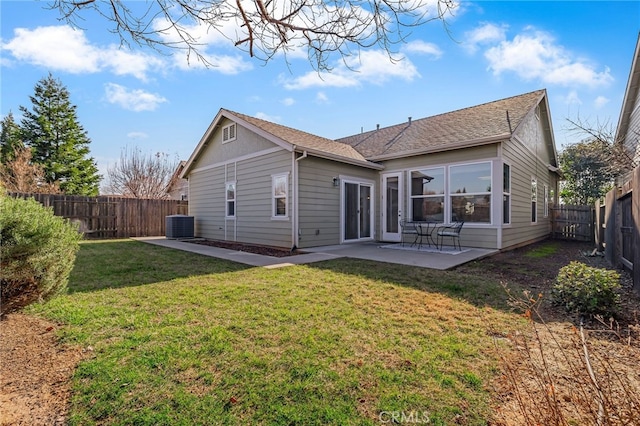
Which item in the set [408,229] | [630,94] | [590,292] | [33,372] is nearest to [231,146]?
[408,229]

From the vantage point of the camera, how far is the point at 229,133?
1167 centimetres

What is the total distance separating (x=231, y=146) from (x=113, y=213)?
6.50 metres

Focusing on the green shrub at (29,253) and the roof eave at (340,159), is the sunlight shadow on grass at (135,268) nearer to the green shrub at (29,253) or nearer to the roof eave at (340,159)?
the green shrub at (29,253)

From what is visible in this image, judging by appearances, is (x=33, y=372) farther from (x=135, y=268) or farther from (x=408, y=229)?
(x=408, y=229)

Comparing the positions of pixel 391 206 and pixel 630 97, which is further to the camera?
pixel 630 97

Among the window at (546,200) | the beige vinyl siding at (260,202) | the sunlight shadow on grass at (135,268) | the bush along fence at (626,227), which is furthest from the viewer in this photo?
the window at (546,200)

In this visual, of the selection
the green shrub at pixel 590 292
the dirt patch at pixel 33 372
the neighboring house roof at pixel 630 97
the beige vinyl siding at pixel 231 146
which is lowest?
the dirt patch at pixel 33 372

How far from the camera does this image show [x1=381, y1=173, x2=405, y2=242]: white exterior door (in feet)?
33.6

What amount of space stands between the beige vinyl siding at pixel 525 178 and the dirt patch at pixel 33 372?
9.33 metres

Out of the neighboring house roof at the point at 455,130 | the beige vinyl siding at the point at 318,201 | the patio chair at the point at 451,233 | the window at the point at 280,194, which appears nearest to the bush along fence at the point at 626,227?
the neighboring house roof at the point at 455,130

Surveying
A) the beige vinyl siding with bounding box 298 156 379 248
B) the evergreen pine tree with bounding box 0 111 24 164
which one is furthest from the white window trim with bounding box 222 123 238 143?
the evergreen pine tree with bounding box 0 111 24 164

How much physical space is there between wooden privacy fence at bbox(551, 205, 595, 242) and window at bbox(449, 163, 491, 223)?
7226 millimetres

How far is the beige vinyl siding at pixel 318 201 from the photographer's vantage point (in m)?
8.98

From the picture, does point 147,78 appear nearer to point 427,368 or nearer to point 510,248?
point 427,368
